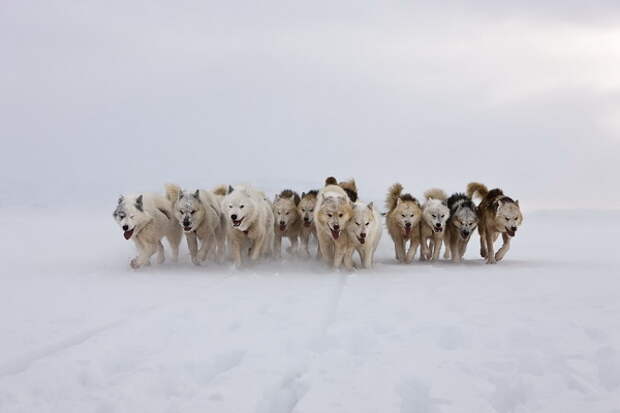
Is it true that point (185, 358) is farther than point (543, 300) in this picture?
No

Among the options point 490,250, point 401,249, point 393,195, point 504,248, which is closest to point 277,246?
point 401,249

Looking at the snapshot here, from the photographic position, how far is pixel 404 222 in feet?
32.6

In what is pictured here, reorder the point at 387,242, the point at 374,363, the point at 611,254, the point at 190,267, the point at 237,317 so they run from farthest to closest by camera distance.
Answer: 1. the point at 387,242
2. the point at 611,254
3. the point at 190,267
4. the point at 237,317
5. the point at 374,363

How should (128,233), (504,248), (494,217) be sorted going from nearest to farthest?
(128,233) < (494,217) < (504,248)

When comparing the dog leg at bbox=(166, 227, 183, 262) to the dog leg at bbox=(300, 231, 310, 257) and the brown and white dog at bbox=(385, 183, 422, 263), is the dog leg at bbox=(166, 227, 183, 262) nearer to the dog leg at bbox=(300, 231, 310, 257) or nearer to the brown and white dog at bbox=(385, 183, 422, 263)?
the dog leg at bbox=(300, 231, 310, 257)

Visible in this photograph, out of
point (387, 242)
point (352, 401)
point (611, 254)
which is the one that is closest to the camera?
point (352, 401)

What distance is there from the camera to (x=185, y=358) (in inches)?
148

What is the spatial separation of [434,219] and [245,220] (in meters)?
3.67

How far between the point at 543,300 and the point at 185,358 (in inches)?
152

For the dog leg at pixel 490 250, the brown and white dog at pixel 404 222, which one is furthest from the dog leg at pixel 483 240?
the brown and white dog at pixel 404 222

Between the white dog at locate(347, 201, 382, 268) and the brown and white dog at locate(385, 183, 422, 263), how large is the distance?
3.11 ft

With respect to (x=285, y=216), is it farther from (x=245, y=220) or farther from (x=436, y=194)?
(x=436, y=194)

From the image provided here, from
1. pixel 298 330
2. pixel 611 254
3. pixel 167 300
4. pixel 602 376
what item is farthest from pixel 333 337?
pixel 611 254

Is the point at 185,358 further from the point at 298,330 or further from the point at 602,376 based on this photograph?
the point at 602,376
